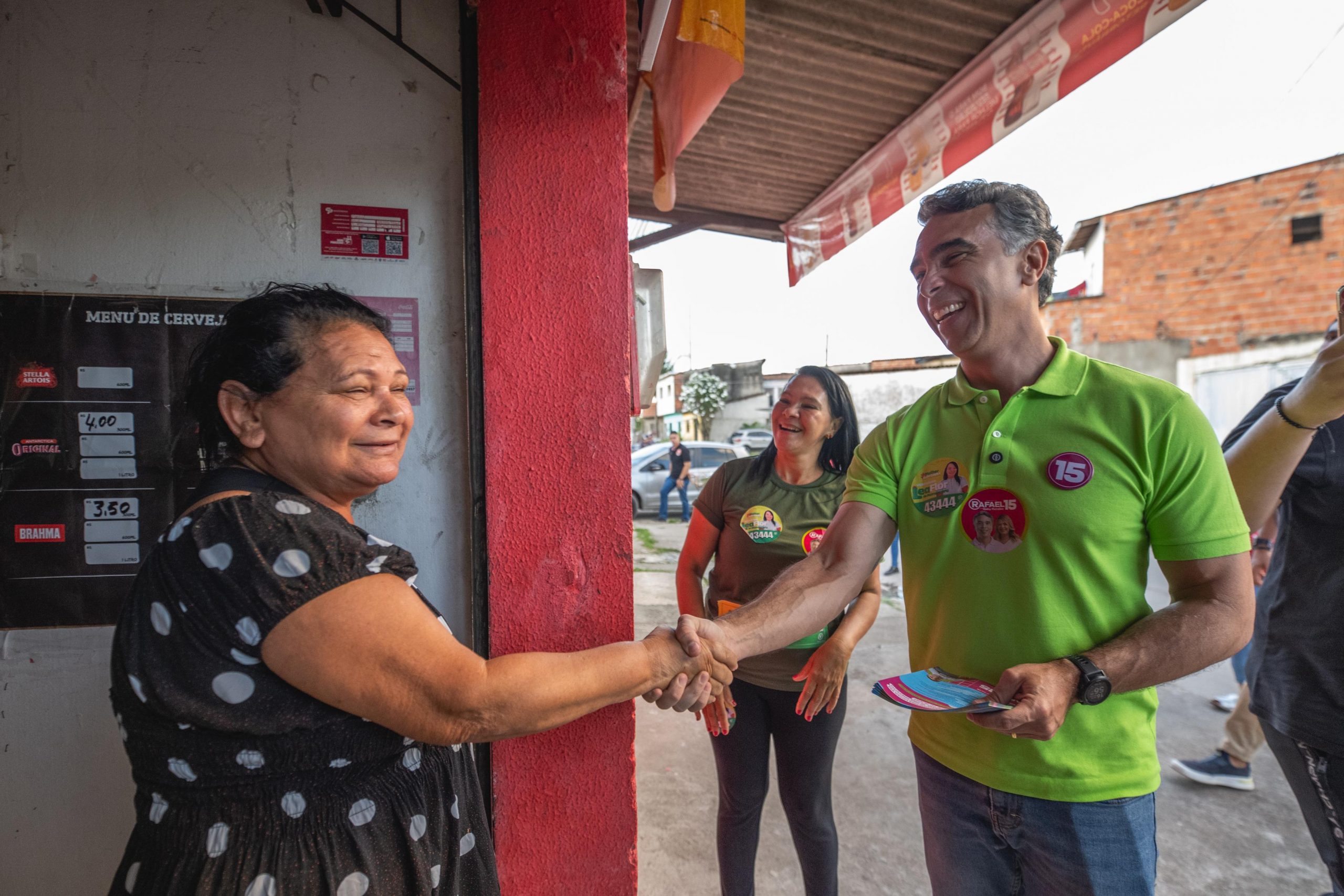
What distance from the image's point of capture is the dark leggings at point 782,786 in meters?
2.23

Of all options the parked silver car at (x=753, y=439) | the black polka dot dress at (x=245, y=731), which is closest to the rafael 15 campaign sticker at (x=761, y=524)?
the black polka dot dress at (x=245, y=731)

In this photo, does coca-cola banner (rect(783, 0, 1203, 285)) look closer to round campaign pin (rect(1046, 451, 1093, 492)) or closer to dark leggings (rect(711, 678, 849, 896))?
round campaign pin (rect(1046, 451, 1093, 492))

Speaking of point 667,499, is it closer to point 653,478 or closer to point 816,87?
point 653,478

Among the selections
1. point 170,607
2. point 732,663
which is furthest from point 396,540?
point 732,663

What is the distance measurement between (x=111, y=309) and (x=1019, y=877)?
8.50 feet

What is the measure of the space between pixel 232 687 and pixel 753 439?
24.1m

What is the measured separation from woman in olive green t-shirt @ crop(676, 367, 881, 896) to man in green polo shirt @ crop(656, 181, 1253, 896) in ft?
2.01

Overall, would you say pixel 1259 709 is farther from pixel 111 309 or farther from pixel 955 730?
pixel 111 309

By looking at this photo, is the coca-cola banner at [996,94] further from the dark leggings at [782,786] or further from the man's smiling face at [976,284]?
the dark leggings at [782,786]

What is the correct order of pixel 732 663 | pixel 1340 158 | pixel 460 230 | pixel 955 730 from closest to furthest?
pixel 955 730, pixel 732 663, pixel 460 230, pixel 1340 158

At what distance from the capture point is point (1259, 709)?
187 cm

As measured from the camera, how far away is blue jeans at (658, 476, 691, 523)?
12820mm

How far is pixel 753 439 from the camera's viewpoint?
24750 mm

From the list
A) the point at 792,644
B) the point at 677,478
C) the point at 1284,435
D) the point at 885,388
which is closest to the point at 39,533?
the point at 792,644
